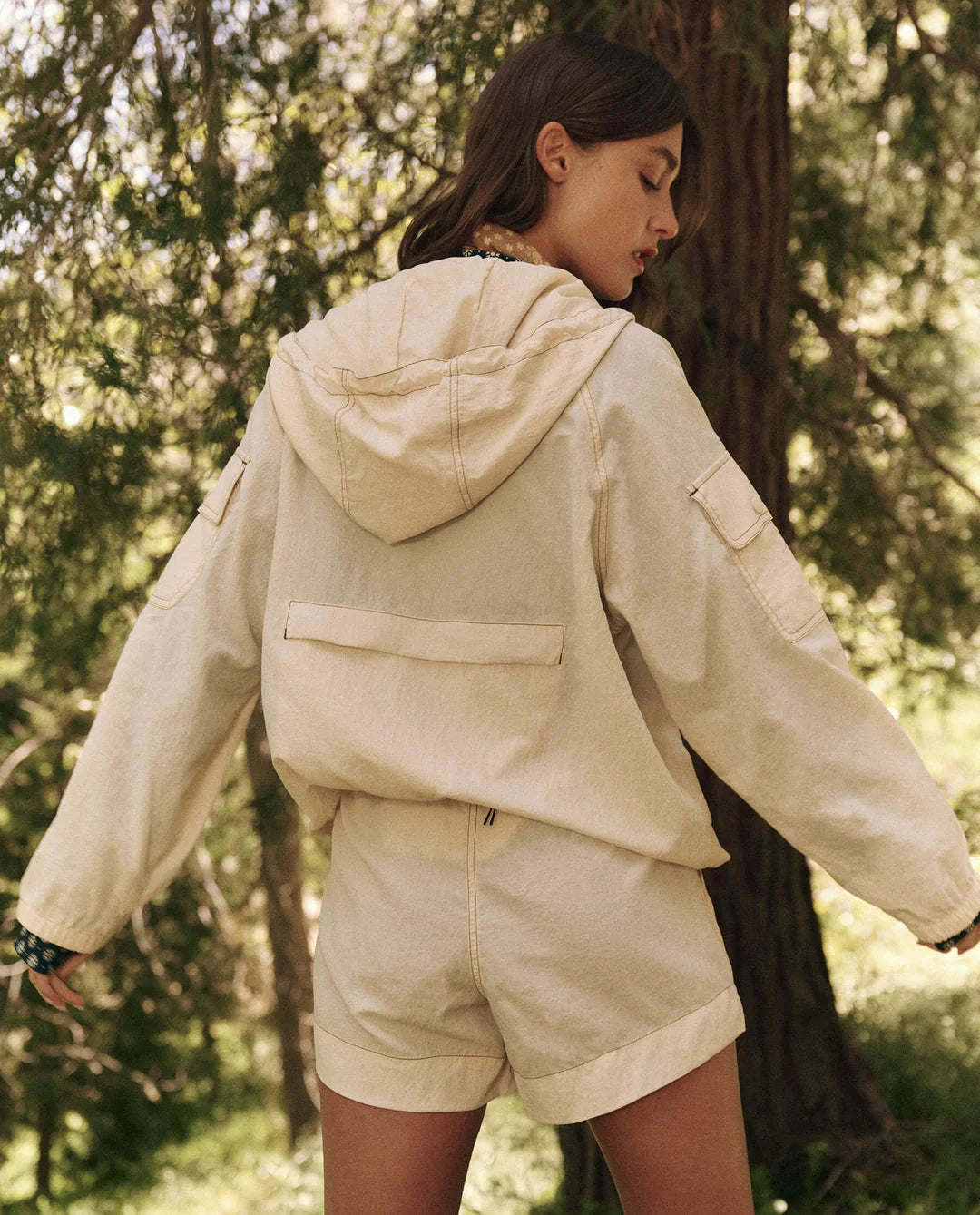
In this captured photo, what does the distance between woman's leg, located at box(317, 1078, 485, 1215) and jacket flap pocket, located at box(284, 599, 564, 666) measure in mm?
479

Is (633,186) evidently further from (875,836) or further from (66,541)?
(66,541)

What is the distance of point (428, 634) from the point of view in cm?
129

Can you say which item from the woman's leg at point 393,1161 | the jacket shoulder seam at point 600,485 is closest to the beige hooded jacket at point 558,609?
the jacket shoulder seam at point 600,485

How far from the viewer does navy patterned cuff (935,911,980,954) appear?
128cm

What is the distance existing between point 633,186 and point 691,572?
474mm

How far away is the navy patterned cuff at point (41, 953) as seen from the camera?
1.43 meters

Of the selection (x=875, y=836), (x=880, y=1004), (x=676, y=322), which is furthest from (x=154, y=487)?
(x=880, y=1004)

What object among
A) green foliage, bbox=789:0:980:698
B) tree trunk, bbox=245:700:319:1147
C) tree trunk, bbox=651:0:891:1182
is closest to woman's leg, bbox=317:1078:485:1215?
tree trunk, bbox=651:0:891:1182

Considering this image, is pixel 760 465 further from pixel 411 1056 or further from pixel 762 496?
pixel 411 1056

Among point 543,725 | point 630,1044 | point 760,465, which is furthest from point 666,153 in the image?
point 760,465

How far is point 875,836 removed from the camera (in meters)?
1.26

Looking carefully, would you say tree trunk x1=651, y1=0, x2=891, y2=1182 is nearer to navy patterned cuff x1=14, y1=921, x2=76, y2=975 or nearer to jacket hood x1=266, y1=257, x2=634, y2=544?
jacket hood x1=266, y1=257, x2=634, y2=544

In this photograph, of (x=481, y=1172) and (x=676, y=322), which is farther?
(x=481, y=1172)

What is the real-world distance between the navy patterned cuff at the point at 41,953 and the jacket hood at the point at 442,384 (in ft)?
2.00
